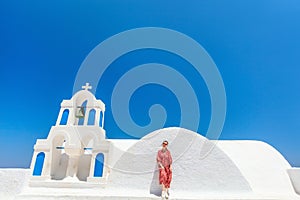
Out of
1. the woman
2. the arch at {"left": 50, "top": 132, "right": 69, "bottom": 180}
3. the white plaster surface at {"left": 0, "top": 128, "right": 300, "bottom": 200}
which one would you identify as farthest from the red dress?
the arch at {"left": 50, "top": 132, "right": 69, "bottom": 180}

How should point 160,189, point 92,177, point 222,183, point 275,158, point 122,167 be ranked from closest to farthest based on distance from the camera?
1. point 160,189
2. point 222,183
3. point 122,167
4. point 92,177
5. point 275,158

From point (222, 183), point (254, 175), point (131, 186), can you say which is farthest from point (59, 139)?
point (254, 175)

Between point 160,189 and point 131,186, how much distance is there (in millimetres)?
1694

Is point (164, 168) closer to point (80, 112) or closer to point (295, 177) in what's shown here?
point (80, 112)

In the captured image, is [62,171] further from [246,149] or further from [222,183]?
[246,149]

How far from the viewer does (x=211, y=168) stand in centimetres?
1318

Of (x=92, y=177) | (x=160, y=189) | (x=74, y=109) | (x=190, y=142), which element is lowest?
(x=160, y=189)

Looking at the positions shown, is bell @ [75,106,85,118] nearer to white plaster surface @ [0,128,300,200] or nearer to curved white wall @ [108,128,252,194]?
white plaster surface @ [0,128,300,200]

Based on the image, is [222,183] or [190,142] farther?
[190,142]

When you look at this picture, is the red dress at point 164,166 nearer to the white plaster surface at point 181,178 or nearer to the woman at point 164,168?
the woman at point 164,168

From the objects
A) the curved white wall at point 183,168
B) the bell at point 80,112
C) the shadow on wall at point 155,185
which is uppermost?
the bell at point 80,112

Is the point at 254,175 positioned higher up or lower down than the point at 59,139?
lower down

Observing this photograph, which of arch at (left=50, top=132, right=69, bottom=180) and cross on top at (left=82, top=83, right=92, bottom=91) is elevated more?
cross on top at (left=82, top=83, right=92, bottom=91)

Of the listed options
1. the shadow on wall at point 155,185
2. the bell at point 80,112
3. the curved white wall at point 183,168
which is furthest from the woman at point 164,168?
the bell at point 80,112
